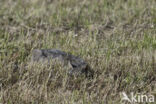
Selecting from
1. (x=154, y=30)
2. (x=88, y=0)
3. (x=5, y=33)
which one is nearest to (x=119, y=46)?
(x=154, y=30)

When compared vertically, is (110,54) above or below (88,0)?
below

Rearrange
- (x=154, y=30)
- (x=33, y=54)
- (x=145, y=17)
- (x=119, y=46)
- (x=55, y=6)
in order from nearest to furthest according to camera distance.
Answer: (x=33, y=54) → (x=119, y=46) → (x=154, y=30) → (x=145, y=17) → (x=55, y=6)

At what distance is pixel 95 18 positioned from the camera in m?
6.49

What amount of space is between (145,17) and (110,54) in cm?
148

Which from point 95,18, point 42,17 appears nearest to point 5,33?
A: point 42,17

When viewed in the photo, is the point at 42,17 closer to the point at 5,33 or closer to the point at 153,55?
the point at 5,33

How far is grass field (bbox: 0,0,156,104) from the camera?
4.31 m

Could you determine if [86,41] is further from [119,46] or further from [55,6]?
[55,6]

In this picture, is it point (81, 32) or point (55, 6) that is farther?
point (55, 6)

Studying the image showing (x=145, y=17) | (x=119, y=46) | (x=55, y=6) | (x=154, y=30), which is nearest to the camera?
(x=119, y=46)

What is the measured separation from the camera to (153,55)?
16.4 ft

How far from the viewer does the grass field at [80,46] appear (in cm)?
431

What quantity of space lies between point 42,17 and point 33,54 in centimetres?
166

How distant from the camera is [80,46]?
5469mm
